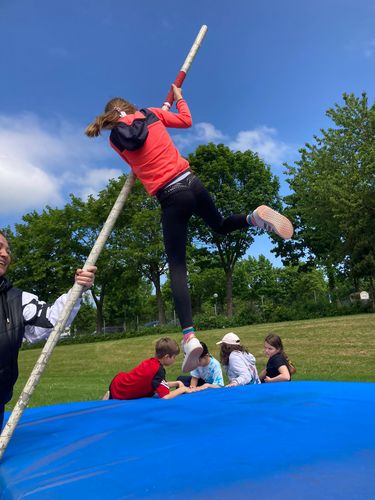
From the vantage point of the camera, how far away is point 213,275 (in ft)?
124

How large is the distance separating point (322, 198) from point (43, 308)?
20762mm

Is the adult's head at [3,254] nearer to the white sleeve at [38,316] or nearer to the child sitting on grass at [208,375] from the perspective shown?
the white sleeve at [38,316]

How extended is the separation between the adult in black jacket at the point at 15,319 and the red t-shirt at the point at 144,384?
2086mm

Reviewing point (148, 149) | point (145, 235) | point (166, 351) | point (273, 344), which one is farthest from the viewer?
point (145, 235)

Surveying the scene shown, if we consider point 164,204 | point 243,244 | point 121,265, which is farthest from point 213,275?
point 164,204

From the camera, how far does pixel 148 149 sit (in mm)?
3115

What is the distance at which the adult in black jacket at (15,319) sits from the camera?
2.37 metres

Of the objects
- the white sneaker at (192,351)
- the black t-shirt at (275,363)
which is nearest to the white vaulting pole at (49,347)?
the white sneaker at (192,351)

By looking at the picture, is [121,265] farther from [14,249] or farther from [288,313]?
[288,313]

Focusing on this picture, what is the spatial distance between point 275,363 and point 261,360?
22.0 feet

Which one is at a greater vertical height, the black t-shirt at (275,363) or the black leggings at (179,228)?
the black leggings at (179,228)

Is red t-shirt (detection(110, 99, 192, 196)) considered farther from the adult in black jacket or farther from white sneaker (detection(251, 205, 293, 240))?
the adult in black jacket

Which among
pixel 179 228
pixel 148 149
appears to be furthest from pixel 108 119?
pixel 179 228

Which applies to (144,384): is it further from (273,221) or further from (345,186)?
(345,186)
